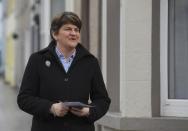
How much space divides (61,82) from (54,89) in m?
0.07

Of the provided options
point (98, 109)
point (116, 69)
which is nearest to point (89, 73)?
point (98, 109)

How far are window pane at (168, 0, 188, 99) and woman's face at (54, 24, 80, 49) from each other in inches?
118

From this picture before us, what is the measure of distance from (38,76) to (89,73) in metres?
0.37

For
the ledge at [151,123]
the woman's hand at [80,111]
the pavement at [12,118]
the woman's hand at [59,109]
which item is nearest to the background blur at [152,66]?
the ledge at [151,123]

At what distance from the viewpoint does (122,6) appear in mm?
7570

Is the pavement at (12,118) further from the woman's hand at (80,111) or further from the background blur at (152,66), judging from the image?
the woman's hand at (80,111)

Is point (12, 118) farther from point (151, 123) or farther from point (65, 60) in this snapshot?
point (65, 60)

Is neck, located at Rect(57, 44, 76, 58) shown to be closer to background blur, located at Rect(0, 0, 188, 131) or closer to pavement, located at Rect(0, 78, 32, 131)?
background blur, located at Rect(0, 0, 188, 131)

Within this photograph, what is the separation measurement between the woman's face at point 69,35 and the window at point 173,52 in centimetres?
295

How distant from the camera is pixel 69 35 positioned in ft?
15.4

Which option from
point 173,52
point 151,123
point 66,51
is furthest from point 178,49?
point 66,51

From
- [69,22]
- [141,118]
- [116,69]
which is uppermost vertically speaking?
[69,22]

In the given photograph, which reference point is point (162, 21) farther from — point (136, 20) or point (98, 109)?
point (98, 109)

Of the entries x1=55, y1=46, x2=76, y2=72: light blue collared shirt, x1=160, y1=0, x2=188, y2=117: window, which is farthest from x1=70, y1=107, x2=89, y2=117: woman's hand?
x1=160, y1=0, x2=188, y2=117: window
